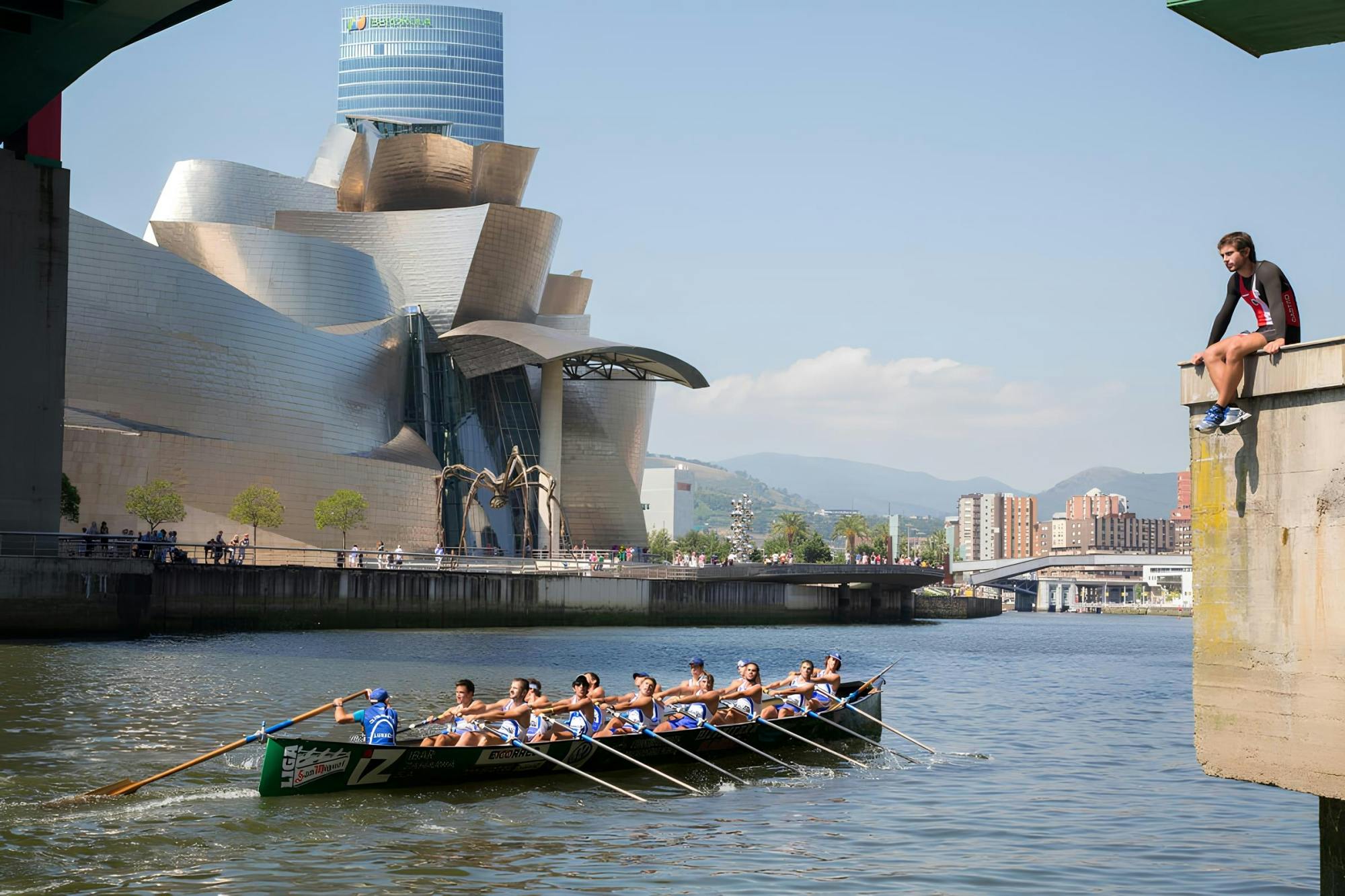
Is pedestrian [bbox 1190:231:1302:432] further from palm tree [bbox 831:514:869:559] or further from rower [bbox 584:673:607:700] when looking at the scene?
palm tree [bbox 831:514:869:559]

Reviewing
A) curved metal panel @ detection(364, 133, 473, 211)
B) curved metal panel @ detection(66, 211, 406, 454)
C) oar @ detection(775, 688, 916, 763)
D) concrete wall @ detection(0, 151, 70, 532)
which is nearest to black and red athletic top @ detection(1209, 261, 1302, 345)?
oar @ detection(775, 688, 916, 763)

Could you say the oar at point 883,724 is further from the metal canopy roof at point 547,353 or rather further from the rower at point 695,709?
the metal canopy roof at point 547,353

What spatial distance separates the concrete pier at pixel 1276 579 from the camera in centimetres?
788

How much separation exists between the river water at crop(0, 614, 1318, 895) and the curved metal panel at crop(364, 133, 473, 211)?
6080 centimetres

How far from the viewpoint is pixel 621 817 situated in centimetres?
1758

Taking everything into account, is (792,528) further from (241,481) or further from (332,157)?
(241,481)

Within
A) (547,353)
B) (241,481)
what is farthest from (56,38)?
(547,353)

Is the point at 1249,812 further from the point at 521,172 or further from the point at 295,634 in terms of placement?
the point at 521,172

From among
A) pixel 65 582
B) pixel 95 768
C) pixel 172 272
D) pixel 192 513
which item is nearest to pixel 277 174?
pixel 172 272

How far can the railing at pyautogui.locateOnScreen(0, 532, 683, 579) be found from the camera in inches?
1459

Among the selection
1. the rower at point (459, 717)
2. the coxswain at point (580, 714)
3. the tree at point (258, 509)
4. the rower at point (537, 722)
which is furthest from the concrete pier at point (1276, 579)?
the tree at point (258, 509)

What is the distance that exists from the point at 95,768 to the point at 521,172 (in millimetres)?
74862

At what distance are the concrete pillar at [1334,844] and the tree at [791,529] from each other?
146421mm

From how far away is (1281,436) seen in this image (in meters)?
8.23
